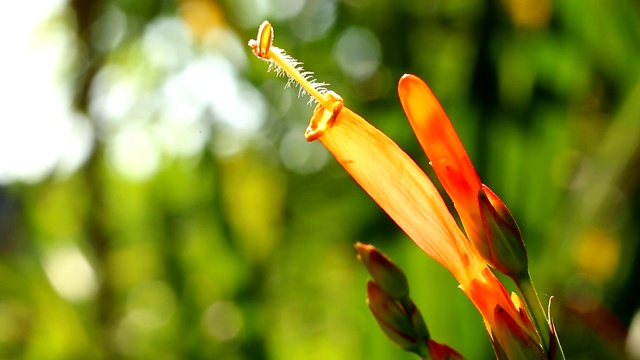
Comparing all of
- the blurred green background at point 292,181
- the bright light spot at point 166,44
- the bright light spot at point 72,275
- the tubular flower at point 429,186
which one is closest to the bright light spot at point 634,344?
the blurred green background at point 292,181

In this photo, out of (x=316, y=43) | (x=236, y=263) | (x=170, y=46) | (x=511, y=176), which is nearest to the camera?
(x=511, y=176)

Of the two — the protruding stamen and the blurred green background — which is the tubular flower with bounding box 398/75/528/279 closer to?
the protruding stamen

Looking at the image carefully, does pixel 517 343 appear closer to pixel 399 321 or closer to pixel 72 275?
pixel 399 321

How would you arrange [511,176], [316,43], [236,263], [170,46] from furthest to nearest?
[170,46] → [316,43] → [236,263] → [511,176]

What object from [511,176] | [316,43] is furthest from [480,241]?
[316,43]

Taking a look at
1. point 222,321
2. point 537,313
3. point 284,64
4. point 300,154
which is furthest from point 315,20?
point 537,313

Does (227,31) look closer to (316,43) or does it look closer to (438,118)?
(316,43)

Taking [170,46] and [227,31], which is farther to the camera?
[170,46]

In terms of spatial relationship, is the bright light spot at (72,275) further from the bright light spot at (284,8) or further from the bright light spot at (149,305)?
the bright light spot at (284,8)
